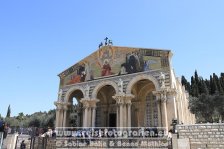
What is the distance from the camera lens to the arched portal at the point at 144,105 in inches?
803

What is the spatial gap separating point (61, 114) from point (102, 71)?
20.4 ft

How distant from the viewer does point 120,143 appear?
1507 centimetres

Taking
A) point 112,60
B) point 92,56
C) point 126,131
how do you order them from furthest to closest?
point 92,56 < point 112,60 < point 126,131

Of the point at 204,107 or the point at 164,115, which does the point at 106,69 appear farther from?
A: the point at 204,107

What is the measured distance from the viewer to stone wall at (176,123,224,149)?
467 inches

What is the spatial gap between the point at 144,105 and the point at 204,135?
9451 millimetres

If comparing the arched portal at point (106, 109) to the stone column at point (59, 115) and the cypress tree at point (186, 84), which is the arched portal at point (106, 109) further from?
the cypress tree at point (186, 84)

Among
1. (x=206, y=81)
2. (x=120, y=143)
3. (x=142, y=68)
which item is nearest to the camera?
(x=120, y=143)

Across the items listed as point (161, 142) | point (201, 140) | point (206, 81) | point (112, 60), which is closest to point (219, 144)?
point (201, 140)

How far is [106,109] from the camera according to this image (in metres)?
23.4

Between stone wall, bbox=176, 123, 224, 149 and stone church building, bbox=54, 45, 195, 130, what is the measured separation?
3430 mm

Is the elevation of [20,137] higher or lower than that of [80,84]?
lower

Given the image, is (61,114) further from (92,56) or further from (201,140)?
(201,140)

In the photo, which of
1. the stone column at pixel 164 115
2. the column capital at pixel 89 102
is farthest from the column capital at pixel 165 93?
the column capital at pixel 89 102
